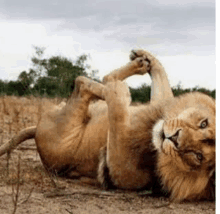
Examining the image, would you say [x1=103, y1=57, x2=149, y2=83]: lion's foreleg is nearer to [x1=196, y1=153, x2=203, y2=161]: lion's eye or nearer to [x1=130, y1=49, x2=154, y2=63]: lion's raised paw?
[x1=130, y1=49, x2=154, y2=63]: lion's raised paw

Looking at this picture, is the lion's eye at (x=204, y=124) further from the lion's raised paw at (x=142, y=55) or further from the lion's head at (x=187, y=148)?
the lion's raised paw at (x=142, y=55)

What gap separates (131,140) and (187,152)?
25.8 inches

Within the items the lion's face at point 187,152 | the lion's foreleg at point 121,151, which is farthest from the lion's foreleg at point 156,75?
the lion's face at point 187,152

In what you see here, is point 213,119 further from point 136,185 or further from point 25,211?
point 25,211

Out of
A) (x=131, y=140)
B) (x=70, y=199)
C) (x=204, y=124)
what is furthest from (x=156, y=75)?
(x=70, y=199)

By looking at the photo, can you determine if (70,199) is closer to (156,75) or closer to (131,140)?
(131,140)

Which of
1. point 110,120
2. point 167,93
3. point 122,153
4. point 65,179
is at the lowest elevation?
point 65,179

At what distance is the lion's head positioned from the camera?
2.48 m

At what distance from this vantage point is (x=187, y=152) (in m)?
2.48

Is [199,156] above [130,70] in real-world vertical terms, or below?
below

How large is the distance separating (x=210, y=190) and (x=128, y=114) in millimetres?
911

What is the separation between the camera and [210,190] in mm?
2842
